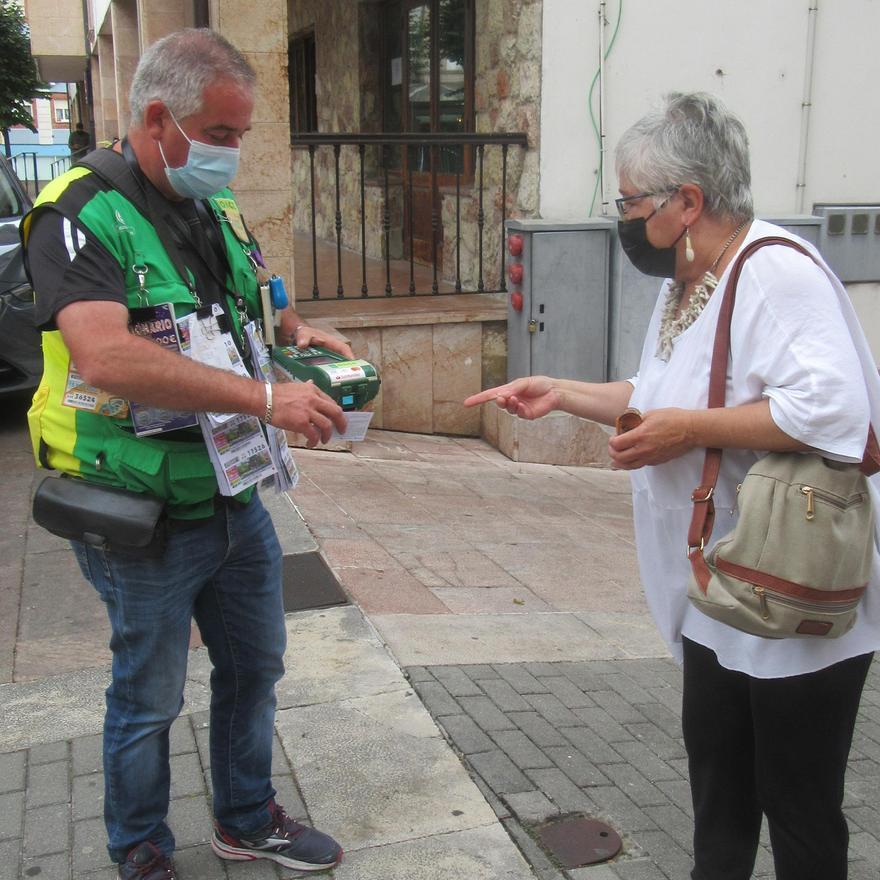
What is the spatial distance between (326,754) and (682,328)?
1.63 metres

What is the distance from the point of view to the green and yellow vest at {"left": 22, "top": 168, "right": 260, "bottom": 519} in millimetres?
2160

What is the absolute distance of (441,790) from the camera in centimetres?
293

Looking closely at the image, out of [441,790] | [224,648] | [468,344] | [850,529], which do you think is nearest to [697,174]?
[850,529]

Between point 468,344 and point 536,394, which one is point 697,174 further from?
point 468,344

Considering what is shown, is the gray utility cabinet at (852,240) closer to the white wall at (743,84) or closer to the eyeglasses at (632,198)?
the white wall at (743,84)

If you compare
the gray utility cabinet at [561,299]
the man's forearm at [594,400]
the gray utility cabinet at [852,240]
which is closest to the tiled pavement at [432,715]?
the man's forearm at [594,400]

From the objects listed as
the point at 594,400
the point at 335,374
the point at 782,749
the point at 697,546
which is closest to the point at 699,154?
the point at 594,400

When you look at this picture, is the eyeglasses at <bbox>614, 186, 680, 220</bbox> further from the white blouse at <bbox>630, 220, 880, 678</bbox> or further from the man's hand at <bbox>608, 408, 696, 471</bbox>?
the man's hand at <bbox>608, 408, 696, 471</bbox>

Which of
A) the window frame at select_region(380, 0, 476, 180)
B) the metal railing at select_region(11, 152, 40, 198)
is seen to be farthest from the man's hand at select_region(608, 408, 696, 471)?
the metal railing at select_region(11, 152, 40, 198)

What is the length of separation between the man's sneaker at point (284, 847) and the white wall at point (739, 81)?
6.06m

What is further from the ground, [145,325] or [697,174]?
[697,174]

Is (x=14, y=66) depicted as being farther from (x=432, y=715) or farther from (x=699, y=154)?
(x=699, y=154)

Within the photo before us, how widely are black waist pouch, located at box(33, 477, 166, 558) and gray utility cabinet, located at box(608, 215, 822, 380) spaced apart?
5.71 m

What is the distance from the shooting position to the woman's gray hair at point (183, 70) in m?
2.23
